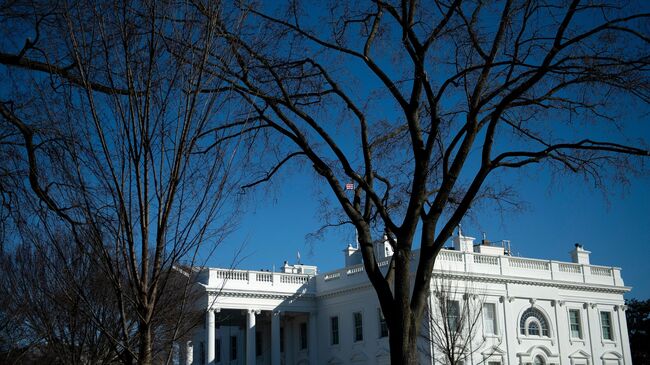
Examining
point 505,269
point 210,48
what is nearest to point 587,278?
point 505,269

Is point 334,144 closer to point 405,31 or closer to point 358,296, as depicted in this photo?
point 405,31

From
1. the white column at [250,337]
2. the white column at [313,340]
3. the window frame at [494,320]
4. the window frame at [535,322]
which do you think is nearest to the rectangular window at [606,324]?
the window frame at [535,322]

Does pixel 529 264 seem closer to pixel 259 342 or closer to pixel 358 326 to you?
pixel 358 326

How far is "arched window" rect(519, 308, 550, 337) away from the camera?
134 ft

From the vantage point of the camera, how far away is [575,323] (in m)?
43.4

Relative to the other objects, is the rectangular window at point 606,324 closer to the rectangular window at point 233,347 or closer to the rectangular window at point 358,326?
the rectangular window at point 358,326

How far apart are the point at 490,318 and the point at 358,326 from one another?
7.27 metres

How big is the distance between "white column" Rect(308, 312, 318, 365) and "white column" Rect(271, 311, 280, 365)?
7.28ft

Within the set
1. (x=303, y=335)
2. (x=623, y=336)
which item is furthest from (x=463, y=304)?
(x=623, y=336)

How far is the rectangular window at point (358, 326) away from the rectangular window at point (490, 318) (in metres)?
6.82

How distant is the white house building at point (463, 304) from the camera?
1555 inches

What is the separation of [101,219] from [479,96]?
4.39m

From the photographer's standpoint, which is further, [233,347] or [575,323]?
A: [233,347]

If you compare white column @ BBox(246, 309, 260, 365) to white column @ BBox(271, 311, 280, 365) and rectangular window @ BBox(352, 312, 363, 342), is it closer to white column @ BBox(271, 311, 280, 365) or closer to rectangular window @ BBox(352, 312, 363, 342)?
white column @ BBox(271, 311, 280, 365)
